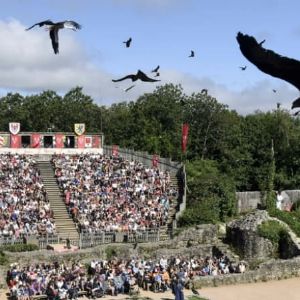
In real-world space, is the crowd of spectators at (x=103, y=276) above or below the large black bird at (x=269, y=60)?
below

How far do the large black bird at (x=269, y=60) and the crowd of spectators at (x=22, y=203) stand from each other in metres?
25.2

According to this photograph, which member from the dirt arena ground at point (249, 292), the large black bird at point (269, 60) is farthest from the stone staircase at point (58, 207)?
the large black bird at point (269, 60)

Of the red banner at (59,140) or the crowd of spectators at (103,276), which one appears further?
the red banner at (59,140)

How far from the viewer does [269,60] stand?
384 inches

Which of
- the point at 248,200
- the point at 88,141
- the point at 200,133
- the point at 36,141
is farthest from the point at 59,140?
the point at 200,133

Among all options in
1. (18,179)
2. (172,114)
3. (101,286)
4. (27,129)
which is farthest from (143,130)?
(101,286)

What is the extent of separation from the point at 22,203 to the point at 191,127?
3530 cm

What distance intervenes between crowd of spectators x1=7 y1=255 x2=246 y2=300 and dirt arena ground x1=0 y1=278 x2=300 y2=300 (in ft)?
1.71

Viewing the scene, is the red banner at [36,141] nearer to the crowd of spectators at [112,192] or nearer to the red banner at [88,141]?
the crowd of spectators at [112,192]

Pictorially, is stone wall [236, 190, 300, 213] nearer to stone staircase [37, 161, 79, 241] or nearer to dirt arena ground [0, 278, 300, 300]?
stone staircase [37, 161, 79, 241]

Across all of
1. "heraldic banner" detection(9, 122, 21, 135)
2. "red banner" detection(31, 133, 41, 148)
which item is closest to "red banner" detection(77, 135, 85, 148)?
"red banner" detection(31, 133, 41, 148)

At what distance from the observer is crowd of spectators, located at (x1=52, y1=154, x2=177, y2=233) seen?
36562 millimetres

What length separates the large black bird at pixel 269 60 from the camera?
9.75 meters

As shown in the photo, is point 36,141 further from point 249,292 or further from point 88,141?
point 249,292
